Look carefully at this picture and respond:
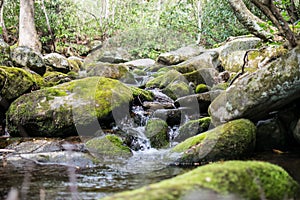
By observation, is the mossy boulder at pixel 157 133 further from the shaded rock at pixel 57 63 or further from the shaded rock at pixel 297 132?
the shaded rock at pixel 57 63

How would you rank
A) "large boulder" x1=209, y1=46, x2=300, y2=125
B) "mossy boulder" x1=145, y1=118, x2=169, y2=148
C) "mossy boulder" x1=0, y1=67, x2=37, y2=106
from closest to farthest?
"large boulder" x1=209, y1=46, x2=300, y2=125 → "mossy boulder" x1=145, y1=118, x2=169, y2=148 → "mossy boulder" x1=0, y1=67, x2=37, y2=106

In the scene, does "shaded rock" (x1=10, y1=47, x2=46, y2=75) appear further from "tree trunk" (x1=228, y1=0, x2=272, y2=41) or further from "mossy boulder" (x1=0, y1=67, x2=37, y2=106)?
"tree trunk" (x1=228, y1=0, x2=272, y2=41)

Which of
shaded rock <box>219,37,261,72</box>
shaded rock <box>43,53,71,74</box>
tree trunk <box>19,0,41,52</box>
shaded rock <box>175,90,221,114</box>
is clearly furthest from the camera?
tree trunk <box>19,0,41,52</box>

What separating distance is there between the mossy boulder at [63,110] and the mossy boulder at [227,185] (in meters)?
4.75

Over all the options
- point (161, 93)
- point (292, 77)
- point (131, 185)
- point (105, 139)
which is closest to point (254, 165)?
point (131, 185)

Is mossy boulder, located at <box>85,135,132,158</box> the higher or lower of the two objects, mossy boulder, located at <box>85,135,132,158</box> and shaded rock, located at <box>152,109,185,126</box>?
the lower

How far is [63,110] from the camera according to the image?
22.3ft

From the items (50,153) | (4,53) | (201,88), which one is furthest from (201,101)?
(4,53)

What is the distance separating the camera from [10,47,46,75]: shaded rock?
1036 cm

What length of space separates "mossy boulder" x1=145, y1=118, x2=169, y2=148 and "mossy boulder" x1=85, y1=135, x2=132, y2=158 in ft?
2.55

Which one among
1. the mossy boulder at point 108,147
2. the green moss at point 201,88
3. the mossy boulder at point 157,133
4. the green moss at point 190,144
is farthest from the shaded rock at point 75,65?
the green moss at point 190,144

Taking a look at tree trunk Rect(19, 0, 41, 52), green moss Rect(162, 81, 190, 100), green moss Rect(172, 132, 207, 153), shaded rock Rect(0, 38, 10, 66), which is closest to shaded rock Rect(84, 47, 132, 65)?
tree trunk Rect(19, 0, 41, 52)

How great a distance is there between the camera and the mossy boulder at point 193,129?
21.5ft

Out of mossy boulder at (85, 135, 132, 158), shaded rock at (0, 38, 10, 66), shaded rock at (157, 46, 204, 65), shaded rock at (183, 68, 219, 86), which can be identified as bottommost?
mossy boulder at (85, 135, 132, 158)
